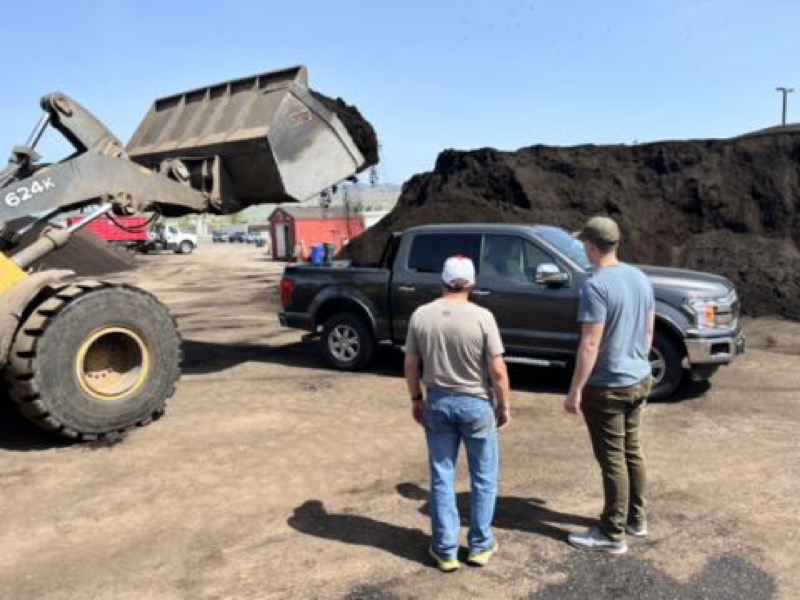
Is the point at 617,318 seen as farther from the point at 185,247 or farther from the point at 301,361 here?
the point at 185,247

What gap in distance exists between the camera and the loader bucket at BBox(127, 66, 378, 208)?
8.47 meters

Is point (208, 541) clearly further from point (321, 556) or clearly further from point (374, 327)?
point (374, 327)

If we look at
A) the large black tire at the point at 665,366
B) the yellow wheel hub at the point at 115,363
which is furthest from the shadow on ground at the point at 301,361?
the yellow wheel hub at the point at 115,363

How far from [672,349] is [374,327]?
3.70 m

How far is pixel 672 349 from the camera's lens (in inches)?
304

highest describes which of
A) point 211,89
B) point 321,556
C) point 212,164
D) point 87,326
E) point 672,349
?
point 211,89

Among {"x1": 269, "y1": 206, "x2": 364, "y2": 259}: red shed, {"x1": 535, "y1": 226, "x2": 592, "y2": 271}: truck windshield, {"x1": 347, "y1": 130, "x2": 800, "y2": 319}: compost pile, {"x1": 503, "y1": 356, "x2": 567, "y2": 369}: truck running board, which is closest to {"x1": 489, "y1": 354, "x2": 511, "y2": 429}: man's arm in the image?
{"x1": 503, "y1": 356, "x2": 567, "y2": 369}: truck running board

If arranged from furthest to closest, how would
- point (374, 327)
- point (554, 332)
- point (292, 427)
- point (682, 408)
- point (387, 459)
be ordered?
point (374, 327), point (554, 332), point (682, 408), point (292, 427), point (387, 459)

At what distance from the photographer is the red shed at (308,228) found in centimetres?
4216

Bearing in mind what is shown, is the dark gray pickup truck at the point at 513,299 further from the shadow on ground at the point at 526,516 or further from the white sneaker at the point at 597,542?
the white sneaker at the point at 597,542

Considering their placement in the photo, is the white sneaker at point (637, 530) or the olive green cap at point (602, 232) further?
the white sneaker at point (637, 530)

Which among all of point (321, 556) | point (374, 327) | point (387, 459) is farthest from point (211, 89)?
point (321, 556)

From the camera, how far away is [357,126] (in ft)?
29.9

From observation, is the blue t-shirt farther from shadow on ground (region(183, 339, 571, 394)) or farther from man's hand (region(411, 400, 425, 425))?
shadow on ground (region(183, 339, 571, 394))
